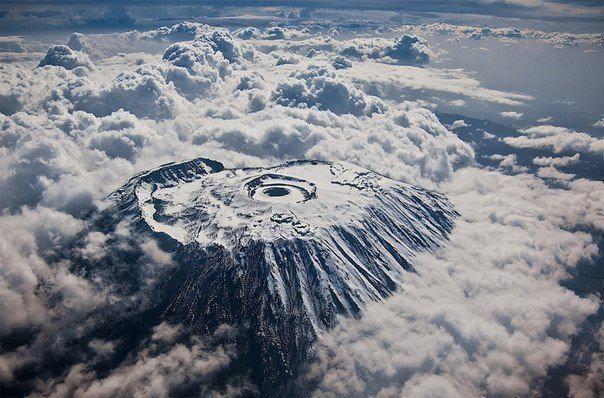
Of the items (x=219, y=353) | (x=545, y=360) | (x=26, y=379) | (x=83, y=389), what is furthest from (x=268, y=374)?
(x=545, y=360)

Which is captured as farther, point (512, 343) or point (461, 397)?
point (512, 343)

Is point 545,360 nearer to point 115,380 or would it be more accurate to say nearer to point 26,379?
point 115,380

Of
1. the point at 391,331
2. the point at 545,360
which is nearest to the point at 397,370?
the point at 391,331

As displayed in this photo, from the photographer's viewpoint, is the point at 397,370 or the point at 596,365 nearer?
the point at 397,370

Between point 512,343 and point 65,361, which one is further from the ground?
point 512,343

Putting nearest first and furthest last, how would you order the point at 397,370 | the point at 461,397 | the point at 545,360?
1. the point at 461,397
2. the point at 397,370
3. the point at 545,360

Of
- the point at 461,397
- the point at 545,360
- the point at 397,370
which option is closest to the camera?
the point at 461,397

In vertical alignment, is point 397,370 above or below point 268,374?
above
